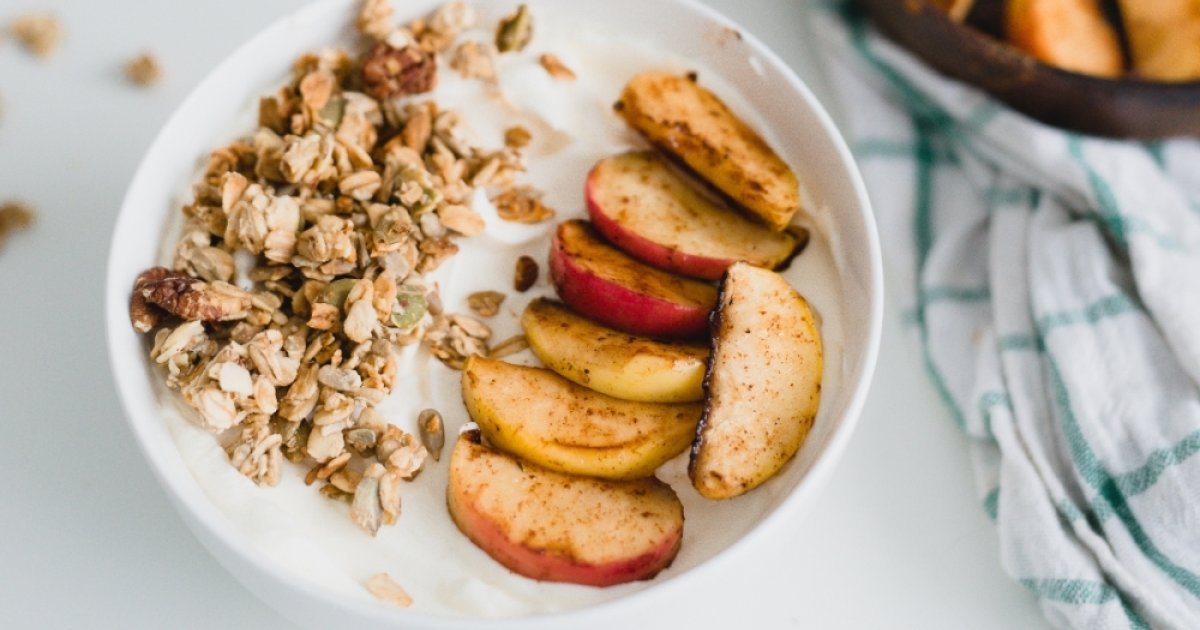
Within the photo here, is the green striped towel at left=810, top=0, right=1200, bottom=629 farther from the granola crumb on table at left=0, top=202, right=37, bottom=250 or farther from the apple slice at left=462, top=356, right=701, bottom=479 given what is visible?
the granola crumb on table at left=0, top=202, right=37, bottom=250

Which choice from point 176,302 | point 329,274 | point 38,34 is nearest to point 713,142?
point 329,274

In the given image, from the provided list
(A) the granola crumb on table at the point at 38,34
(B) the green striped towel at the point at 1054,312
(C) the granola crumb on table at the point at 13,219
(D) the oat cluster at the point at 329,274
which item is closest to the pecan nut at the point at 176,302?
(D) the oat cluster at the point at 329,274

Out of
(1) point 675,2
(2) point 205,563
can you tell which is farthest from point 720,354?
(2) point 205,563

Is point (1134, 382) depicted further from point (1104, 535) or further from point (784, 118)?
point (784, 118)

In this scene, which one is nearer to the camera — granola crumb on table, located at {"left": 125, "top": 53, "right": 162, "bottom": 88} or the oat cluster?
the oat cluster

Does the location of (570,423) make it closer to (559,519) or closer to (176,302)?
(559,519)

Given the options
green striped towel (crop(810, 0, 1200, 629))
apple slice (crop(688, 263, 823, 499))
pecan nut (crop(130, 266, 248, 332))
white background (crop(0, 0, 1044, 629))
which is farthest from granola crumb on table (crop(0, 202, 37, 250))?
green striped towel (crop(810, 0, 1200, 629))
